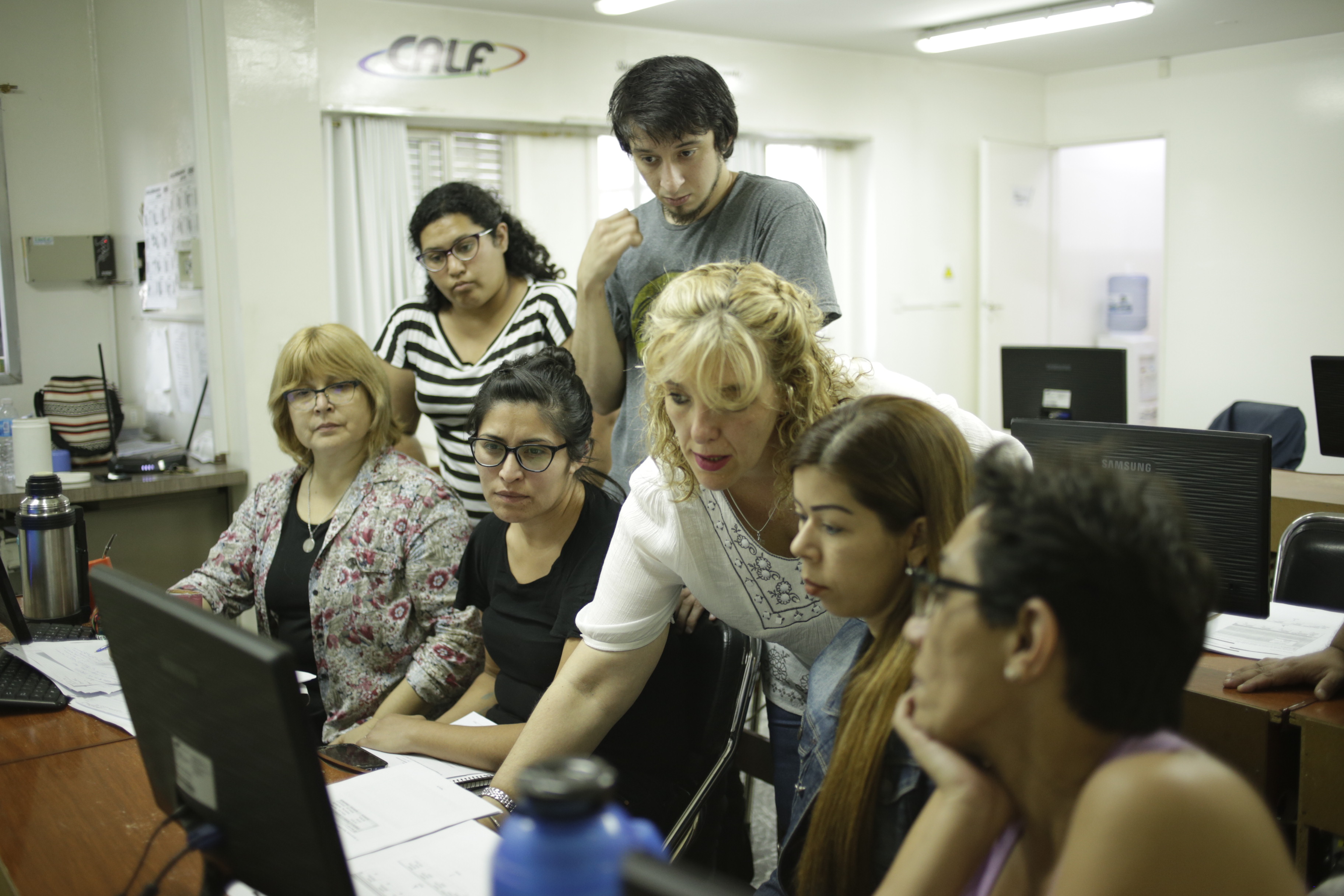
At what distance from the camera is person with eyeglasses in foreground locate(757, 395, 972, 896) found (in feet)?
3.82

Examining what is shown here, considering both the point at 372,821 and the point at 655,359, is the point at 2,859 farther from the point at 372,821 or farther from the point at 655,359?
the point at 655,359

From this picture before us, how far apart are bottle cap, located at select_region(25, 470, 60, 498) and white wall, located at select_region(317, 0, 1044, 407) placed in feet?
10.2

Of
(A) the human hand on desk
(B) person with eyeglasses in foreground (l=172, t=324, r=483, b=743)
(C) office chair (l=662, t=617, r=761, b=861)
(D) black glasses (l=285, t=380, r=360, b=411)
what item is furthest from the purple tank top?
(D) black glasses (l=285, t=380, r=360, b=411)

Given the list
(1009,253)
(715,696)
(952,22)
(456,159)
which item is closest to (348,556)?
(715,696)

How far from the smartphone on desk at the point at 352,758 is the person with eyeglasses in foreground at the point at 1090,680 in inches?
36.3

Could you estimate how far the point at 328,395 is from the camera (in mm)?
2244

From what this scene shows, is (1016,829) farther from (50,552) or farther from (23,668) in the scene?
(50,552)

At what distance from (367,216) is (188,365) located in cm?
143

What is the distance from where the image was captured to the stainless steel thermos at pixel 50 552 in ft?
7.20

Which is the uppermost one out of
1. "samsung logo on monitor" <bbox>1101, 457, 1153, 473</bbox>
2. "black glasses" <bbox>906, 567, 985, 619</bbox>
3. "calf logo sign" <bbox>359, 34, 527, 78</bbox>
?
"calf logo sign" <bbox>359, 34, 527, 78</bbox>

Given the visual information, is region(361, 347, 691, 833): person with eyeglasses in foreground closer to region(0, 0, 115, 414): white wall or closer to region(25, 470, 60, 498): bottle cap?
region(25, 470, 60, 498): bottle cap

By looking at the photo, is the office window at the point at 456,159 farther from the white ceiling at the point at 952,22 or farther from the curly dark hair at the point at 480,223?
the curly dark hair at the point at 480,223

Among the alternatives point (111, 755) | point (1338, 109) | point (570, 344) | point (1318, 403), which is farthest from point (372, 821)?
point (1338, 109)

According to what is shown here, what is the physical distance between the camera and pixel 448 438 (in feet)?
8.75
